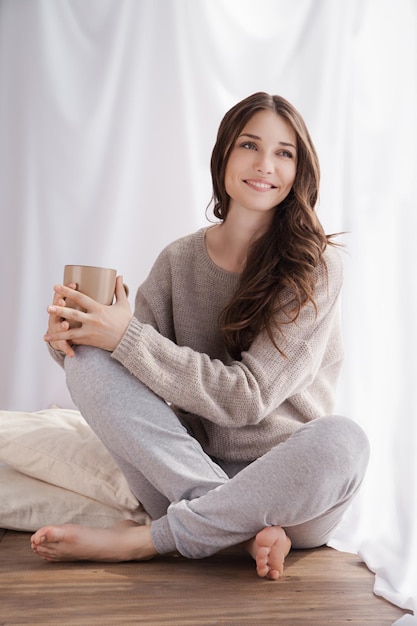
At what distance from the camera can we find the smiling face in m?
1.78

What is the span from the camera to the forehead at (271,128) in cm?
178

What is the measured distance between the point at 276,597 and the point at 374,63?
5.47 ft

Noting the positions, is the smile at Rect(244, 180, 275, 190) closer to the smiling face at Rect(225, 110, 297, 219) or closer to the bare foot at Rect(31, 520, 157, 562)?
the smiling face at Rect(225, 110, 297, 219)

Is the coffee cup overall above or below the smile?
below

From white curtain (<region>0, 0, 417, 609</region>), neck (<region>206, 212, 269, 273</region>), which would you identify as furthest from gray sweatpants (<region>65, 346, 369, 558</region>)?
white curtain (<region>0, 0, 417, 609</region>)

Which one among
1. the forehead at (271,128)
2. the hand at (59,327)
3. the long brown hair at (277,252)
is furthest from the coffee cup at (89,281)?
the forehead at (271,128)

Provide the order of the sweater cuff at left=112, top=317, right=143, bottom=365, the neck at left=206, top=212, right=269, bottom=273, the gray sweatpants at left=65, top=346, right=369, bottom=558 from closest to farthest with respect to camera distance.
A: the gray sweatpants at left=65, top=346, right=369, bottom=558 → the sweater cuff at left=112, top=317, right=143, bottom=365 → the neck at left=206, top=212, right=269, bottom=273

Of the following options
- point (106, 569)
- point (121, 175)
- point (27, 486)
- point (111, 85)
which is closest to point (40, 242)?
point (121, 175)

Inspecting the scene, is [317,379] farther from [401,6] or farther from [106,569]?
[401,6]

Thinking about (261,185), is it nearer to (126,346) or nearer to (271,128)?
(271,128)

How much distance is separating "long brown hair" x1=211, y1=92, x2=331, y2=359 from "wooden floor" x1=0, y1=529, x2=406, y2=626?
47cm

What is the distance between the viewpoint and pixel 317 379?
5.95 feet

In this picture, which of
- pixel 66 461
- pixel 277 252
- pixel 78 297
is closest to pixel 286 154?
pixel 277 252

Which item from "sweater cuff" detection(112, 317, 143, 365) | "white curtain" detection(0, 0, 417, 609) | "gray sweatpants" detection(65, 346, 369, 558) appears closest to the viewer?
"gray sweatpants" detection(65, 346, 369, 558)
